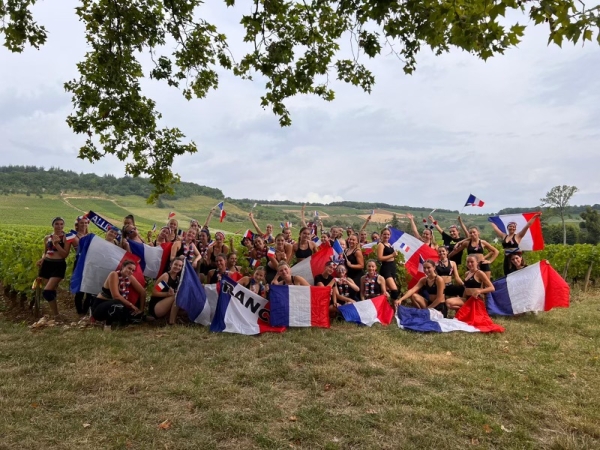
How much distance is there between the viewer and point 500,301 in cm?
917

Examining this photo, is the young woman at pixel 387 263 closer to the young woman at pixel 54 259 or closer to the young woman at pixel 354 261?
the young woman at pixel 354 261

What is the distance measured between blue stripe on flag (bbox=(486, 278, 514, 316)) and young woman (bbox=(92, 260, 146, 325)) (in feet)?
23.6

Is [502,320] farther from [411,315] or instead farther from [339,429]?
[339,429]

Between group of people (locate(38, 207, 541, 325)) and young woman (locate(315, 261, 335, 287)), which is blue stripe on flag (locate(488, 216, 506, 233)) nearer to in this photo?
group of people (locate(38, 207, 541, 325))

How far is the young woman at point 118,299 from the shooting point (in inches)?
306

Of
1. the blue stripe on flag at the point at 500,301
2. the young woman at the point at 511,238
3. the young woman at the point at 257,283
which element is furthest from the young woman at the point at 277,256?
the young woman at the point at 511,238

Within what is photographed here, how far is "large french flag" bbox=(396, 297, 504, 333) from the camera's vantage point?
7926 millimetres

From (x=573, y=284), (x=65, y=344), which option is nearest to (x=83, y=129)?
(x=65, y=344)

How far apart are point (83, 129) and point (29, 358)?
4875mm

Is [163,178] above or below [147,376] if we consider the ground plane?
above

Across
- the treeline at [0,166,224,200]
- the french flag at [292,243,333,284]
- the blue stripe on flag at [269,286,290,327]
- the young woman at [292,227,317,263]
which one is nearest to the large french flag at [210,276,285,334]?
the blue stripe on flag at [269,286,290,327]

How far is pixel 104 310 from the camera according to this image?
7.75 m

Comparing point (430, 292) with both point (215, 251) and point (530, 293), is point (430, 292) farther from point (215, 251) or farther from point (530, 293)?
point (215, 251)

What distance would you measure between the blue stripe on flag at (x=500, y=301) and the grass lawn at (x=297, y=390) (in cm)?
143
